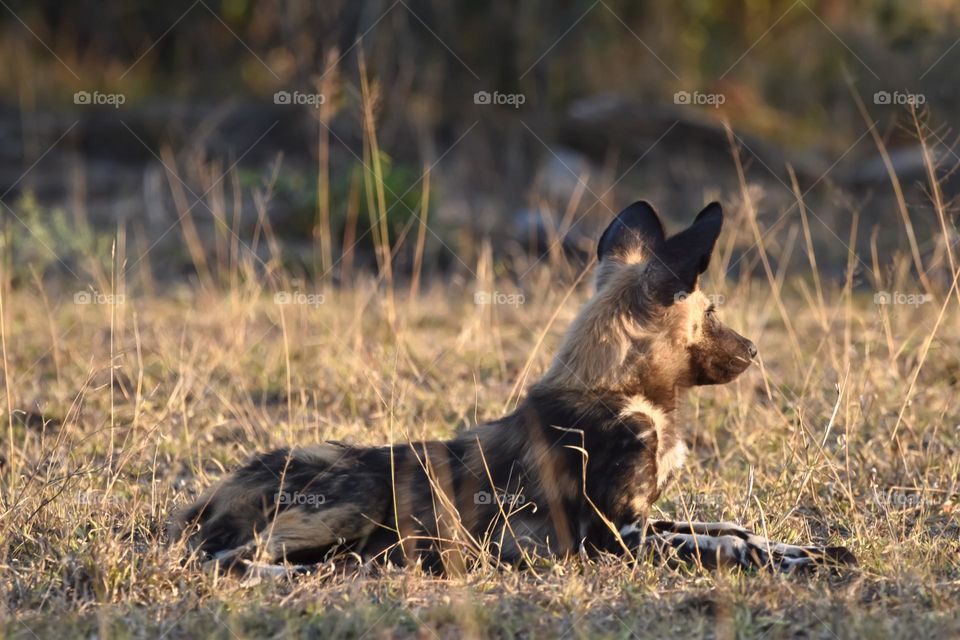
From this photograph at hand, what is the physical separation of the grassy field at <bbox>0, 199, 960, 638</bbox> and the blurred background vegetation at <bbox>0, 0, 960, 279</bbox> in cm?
209

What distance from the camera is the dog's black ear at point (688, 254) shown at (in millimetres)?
4488

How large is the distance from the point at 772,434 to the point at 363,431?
1.87 metres

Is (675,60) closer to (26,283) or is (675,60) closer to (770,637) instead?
(26,283)

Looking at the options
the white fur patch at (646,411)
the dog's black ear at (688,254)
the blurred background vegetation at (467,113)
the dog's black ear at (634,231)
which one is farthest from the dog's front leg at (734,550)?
the blurred background vegetation at (467,113)

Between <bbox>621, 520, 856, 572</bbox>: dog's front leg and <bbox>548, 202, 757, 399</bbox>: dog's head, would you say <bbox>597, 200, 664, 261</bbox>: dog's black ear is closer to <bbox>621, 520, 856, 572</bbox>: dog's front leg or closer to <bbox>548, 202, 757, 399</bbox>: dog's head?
<bbox>548, 202, 757, 399</bbox>: dog's head

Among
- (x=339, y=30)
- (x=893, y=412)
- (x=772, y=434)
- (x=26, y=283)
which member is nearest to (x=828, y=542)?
(x=772, y=434)

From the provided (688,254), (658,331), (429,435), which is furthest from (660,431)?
(429,435)

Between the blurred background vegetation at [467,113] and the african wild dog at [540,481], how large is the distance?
5.69 meters

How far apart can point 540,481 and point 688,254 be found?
960 millimetres

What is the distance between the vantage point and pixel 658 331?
470cm

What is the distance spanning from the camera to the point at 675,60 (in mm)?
14945

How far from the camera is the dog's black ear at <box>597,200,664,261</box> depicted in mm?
5059

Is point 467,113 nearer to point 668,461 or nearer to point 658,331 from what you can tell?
point 658,331

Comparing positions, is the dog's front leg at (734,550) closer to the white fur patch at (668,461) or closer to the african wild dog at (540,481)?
the african wild dog at (540,481)
